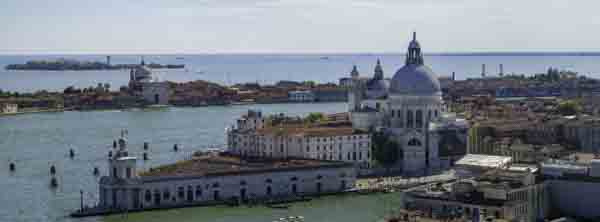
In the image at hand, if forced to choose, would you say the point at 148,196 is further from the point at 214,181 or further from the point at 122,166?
the point at 214,181

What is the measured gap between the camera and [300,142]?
107 ft

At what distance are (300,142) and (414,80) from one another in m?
5.53

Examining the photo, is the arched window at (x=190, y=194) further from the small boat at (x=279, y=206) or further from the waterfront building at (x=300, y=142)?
the waterfront building at (x=300, y=142)

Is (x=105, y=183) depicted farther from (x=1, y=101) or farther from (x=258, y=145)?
(x=1, y=101)

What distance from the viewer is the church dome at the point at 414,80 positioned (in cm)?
3591

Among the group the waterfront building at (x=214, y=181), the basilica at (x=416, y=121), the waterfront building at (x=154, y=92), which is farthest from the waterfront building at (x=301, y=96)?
the waterfront building at (x=214, y=181)

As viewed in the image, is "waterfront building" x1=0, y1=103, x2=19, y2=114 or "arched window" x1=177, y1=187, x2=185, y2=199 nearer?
"arched window" x1=177, y1=187, x2=185, y2=199

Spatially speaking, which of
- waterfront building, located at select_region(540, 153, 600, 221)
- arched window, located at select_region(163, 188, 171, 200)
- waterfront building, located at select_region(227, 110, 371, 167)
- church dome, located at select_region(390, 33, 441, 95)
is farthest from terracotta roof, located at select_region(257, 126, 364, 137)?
waterfront building, located at select_region(540, 153, 600, 221)

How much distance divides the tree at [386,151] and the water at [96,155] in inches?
227

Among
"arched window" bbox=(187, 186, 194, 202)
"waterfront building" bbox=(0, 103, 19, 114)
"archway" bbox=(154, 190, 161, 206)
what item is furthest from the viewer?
"waterfront building" bbox=(0, 103, 19, 114)

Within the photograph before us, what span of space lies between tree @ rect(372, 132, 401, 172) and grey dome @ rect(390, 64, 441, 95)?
2017 mm

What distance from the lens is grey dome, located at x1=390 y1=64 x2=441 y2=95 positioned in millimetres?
35906

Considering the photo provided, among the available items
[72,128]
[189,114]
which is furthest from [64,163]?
[189,114]

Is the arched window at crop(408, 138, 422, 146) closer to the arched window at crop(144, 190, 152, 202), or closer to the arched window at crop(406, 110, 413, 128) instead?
the arched window at crop(406, 110, 413, 128)
